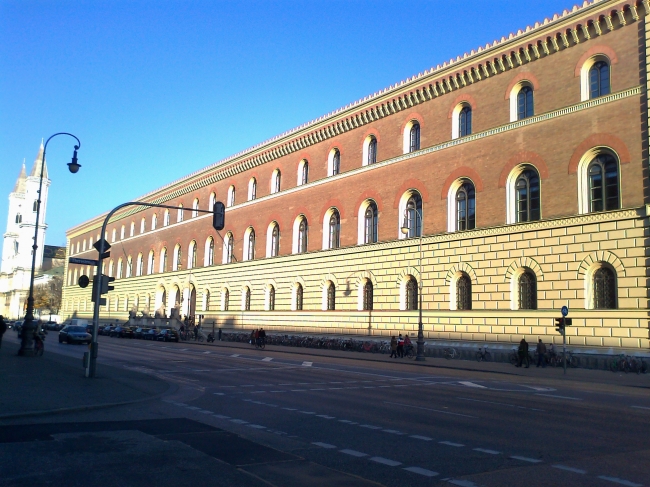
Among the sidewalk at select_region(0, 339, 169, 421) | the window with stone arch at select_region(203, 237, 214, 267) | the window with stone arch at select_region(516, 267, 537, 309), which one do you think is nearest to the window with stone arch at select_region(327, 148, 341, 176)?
the window with stone arch at select_region(516, 267, 537, 309)

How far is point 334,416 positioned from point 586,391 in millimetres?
11010

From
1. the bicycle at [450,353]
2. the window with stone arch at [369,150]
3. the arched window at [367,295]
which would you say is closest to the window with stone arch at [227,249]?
the window with stone arch at [369,150]

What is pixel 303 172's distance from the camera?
51.7 m

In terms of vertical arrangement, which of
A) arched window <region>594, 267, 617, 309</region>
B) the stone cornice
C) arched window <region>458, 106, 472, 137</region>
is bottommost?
arched window <region>594, 267, 617, 309</region>

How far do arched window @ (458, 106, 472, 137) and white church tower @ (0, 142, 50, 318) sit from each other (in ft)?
426

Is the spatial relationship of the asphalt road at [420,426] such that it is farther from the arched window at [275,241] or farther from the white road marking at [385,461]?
the arched window at [275,241]

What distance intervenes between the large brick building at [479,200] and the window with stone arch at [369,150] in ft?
0.40

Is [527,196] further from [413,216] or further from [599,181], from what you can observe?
[413,216]

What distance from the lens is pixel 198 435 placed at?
35.2 feet

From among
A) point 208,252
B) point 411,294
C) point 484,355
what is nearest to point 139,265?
point 208,252

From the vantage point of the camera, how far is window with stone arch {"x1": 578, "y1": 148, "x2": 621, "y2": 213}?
29406mm

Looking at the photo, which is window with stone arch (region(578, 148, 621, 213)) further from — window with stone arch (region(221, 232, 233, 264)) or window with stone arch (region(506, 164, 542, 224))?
window with stone arch (region(221, 232, 233, 264))

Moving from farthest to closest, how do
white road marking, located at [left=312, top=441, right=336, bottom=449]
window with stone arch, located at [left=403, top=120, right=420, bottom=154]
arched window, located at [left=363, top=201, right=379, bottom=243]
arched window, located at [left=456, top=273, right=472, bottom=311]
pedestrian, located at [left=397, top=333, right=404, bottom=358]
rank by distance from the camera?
arched window, located at [left=363, top=201, right=379, bottom=243] → window with stone arch, located at [left=403, top=120, right=420, bottom=154] → pedestrian, located at [left=397, top=333, right=404, bottom=358] → arched window, located at [left=456, top=273, right=472, bottom=311] → white road marking, located at [left=312, top=441, right=336, bottom=449]

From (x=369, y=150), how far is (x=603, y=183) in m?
18.6
